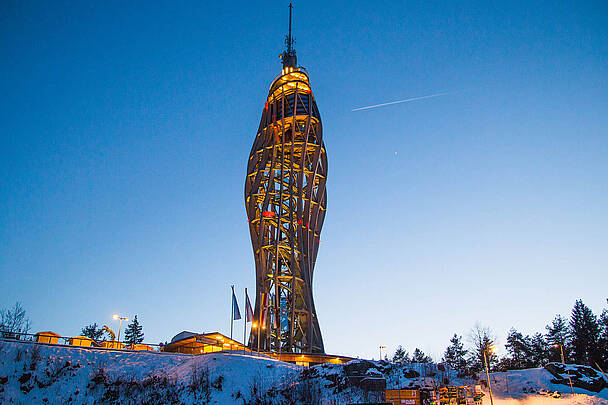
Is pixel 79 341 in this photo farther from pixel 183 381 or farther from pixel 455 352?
pixel 455 352

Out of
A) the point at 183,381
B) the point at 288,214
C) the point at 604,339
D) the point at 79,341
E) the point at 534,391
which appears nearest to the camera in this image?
the point at 183,381

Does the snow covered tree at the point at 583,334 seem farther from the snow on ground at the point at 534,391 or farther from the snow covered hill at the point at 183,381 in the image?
the snow covered hill at the point at 183,381

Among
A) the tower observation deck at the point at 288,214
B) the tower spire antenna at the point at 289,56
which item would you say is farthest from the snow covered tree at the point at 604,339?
the tower spire antenna at the point at 289,56

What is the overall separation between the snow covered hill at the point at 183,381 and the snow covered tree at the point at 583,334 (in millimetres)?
26809

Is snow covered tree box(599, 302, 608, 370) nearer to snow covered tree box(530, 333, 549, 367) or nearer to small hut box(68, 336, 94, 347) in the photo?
snow covered tree box(530, 333, 549, 367)

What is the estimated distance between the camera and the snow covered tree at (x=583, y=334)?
152 feet

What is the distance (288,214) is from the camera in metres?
41.2

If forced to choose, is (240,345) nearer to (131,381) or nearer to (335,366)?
(335,366)

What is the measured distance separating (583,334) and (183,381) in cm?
4598

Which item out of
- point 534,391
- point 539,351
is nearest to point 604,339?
point 539,351

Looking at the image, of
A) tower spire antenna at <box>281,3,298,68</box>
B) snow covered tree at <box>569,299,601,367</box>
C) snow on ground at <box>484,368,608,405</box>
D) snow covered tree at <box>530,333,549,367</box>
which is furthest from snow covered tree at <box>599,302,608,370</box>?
tower spire antenna at <box>281,3,298,68</box>

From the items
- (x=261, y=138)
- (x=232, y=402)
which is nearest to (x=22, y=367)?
(x=232, y=402)

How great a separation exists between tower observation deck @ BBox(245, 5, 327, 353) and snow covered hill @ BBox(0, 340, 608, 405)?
13.2 meters

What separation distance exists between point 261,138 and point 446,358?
133 feet
